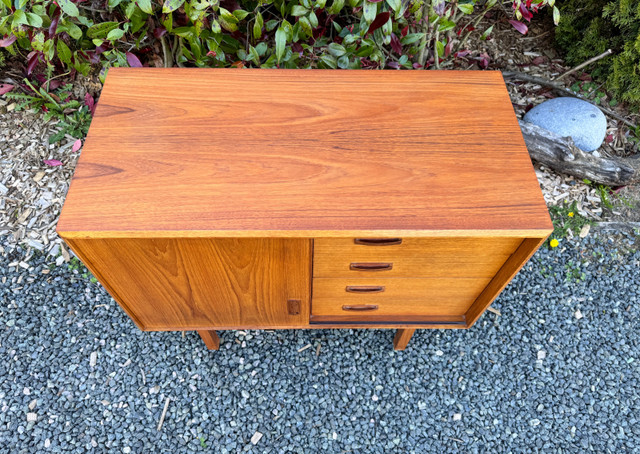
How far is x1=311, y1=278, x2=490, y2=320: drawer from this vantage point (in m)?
1.35

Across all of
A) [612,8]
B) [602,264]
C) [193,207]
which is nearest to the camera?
[193,207]

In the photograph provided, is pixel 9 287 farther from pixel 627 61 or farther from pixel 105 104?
pixel 627 61

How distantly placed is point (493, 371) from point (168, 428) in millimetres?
1232

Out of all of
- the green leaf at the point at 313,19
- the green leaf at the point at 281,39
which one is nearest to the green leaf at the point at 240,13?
the green leaf at the point at 281,39

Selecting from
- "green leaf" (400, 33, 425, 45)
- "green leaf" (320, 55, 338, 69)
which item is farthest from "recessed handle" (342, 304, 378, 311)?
"green leaf" (400, 33, 425, 45)

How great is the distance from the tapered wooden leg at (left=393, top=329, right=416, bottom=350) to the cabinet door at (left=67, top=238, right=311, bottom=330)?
39 cm

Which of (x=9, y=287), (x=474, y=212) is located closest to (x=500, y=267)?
(x=474, y=212)

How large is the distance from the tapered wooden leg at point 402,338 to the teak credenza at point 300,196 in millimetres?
167

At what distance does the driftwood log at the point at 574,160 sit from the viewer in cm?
211

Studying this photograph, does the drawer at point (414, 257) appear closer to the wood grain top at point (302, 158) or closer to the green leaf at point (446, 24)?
the wood grain top at point (302, 158)

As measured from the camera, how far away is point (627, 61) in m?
2.26

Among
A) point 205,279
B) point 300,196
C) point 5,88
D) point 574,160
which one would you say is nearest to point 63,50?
point 5,88

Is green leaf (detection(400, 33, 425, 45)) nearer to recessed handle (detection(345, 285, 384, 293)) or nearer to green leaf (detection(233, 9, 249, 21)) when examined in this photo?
green leaf (detection(233, 9, 249, 21))

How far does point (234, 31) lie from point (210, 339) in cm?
127
